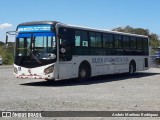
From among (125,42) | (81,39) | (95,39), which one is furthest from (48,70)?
(125,42)

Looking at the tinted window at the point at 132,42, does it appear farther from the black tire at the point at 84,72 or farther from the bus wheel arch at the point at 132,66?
the black tire at the point at 84,72

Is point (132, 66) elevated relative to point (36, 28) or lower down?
lower down

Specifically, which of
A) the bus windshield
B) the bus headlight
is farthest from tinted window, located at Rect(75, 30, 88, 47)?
the bus headlight

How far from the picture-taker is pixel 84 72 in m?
19.4

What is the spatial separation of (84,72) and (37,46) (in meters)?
3.56

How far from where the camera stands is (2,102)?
11211 millimetres

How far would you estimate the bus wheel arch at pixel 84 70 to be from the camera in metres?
19.0

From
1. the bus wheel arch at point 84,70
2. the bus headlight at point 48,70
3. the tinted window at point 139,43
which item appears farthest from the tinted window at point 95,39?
the tinted window at point 139,43

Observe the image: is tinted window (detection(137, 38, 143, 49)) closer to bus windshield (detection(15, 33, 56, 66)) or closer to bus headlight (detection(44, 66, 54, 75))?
bus windshield (detection(15, 33, 56, 66))

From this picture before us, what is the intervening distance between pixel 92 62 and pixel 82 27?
6.91ft

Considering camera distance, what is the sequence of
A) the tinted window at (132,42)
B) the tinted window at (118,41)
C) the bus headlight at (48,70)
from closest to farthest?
the bus headlight at (48,70) → the tinted window at (118,41) → the tinted window at (132,42)

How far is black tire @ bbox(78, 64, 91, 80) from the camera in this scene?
19031 mm

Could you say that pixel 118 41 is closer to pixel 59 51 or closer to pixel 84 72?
pixel 84 72

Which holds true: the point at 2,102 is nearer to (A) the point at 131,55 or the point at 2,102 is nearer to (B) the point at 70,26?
(B) the point at 70,26
